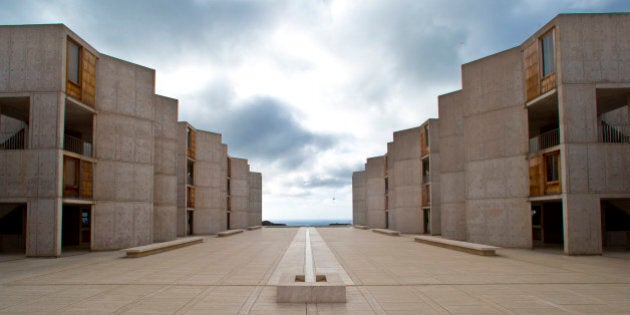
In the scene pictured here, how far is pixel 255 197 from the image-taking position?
72.1 m

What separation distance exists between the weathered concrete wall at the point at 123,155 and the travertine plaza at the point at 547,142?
1966 centimetres

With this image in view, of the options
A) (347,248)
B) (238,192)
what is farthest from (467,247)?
(238,192)

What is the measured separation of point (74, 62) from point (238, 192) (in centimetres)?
3762

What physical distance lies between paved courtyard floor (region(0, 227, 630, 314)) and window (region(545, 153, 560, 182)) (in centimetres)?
465

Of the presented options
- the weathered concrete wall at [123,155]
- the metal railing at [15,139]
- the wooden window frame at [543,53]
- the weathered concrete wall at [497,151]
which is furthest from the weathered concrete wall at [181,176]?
the wooden window frame at [543,53]

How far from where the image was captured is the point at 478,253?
65.8ft

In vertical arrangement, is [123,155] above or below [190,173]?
above

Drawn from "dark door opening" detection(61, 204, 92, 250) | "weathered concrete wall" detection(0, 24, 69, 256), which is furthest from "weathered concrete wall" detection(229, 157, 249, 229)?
"weathered concrete wall" detection(0, 24, 69, 256)

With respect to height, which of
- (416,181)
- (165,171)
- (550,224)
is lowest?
(550,224)

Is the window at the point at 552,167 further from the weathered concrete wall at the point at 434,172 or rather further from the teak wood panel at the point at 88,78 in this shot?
the teak wood panel at the point at 88,78

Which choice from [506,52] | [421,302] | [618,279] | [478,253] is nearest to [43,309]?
[421,302]

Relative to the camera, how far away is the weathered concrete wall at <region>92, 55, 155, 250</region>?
24.4 m

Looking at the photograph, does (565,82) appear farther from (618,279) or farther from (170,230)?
(170,230)

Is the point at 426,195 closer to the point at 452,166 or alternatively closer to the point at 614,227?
the point at 452,166
